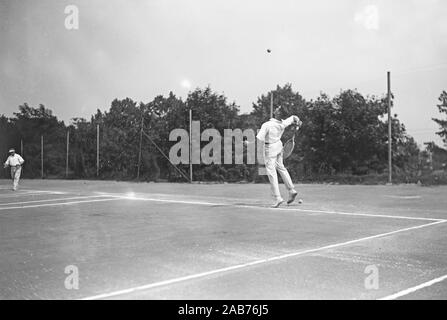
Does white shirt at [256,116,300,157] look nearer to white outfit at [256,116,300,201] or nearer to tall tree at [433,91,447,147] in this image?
white outfit at [256,116,300,201]

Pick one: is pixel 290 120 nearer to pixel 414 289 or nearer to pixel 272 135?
pixel 272 135

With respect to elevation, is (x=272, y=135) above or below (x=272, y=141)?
above

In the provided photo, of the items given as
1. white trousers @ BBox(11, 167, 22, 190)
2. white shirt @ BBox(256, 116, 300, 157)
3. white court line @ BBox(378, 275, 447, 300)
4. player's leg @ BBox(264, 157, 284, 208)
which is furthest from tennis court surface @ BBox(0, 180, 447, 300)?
white trousers @ BBox(11, 167, 22, 190)

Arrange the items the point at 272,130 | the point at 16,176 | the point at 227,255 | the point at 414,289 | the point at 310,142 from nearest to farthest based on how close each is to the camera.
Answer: the point at 414,289 → the point at 227,255 → the point at 272,130 → the point at 16,176 → the point at 310,142

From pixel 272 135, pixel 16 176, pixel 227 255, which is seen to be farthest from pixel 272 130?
pixel 16 176

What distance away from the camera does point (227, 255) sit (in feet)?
16.9

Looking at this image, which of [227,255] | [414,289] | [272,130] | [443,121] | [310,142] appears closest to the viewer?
[414,289]

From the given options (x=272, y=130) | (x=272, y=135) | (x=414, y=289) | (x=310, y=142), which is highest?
(x=310, y=142)

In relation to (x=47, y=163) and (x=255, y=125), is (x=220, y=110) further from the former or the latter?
(x=47, y=163)

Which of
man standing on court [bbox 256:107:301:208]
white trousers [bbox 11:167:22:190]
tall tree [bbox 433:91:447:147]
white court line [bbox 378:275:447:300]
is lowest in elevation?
white court line [bbox 378:275:447:300]

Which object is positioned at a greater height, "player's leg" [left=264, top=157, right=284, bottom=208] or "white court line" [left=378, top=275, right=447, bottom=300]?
"player's leg" [left=264, top=157, right=284, bottom=208]

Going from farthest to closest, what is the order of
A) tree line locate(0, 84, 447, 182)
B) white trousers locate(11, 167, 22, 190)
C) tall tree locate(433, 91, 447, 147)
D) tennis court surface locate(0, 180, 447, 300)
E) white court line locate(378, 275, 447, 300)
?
tall tree locate(433, 91, 447, 147)
tree line locate(0, 84, 447, 182)
white trousers locate(11, 167, 22, 190)
tennis court surface locate(0, 180, 447, 300)
white court line locate(378, 275, 447, 300)

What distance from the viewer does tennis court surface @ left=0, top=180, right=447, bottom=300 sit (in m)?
3.74

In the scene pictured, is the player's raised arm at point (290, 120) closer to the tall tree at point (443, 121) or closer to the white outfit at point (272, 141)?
the white outfit at point (272, 141)
